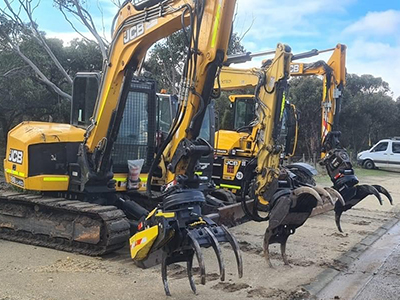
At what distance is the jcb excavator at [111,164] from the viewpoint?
4324 millimetres

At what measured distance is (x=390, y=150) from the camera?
25.4m

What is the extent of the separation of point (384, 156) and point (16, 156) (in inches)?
901

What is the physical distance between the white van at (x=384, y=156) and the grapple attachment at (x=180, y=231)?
2347 centimetres

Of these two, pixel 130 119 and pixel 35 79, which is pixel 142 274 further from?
pixel 35 79

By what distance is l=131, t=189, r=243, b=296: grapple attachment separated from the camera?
411 cm

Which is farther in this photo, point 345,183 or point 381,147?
point 381,147

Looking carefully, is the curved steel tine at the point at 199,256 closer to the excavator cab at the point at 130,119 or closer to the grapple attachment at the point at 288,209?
the grapple attachment at the point at 288,209

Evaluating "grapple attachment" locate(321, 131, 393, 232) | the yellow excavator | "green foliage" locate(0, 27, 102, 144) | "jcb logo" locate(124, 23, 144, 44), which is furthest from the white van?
"jcb logo" locate(124, 23, 144, 44)

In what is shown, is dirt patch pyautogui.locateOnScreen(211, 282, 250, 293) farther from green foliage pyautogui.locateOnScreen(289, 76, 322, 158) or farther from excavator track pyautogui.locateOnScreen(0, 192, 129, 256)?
green foliage pyautogui.locateOnScreen(289, 76, 322, 158)

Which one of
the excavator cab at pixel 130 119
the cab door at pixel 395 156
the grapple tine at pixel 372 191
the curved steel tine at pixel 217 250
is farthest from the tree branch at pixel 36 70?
the cab door at pixel 395 156

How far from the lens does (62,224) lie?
624 cm

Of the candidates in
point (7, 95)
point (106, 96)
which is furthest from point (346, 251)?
point (7, 95)

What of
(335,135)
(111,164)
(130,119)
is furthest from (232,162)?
(111,164)

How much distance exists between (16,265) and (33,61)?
48.5ft
